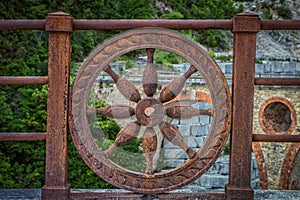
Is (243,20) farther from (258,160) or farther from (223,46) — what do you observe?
(223,46)

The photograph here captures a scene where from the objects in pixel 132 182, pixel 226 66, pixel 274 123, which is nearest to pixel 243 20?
pixel 132 182

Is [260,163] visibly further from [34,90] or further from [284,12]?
[284,12]

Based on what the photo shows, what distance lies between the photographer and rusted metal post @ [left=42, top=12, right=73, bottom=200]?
2.10m

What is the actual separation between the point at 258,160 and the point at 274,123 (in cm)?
159

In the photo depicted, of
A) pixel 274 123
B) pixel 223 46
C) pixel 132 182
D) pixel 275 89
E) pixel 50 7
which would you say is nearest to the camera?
pixel 132 182

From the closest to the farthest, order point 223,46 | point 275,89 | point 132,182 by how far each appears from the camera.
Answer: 1. point 132,182
2. point 275,89
3. point 223,46

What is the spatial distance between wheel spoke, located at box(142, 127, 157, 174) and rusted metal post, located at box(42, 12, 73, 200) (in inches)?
16.1

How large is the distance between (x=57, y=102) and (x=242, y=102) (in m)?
0.93

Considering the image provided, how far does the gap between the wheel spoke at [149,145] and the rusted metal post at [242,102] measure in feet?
1.33

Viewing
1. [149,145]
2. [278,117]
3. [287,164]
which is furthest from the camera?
[278,117]

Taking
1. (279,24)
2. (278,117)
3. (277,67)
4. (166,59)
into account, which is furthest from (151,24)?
(278,117)

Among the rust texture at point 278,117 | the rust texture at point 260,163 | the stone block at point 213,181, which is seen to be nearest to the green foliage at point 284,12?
the rust texture at point 278,117

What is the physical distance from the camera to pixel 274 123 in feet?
42.4

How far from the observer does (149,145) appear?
208 cm
